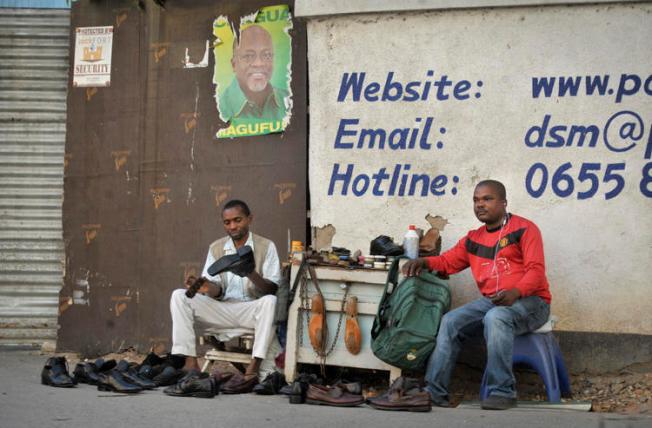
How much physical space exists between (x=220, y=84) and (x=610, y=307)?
377 cm

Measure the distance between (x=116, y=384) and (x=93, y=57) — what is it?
3.45m

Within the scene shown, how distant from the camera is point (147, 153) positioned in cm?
834

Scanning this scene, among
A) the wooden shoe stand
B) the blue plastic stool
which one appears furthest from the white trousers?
the blue plastic stool

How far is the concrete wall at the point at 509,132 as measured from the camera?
6977 mm

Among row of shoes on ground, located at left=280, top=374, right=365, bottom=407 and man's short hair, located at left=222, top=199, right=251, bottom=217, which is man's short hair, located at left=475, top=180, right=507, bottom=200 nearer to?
row of shoes on ground, located at left=280, top=374, right=365, bottom=407

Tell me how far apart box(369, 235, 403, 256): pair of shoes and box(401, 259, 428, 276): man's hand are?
26 centimetres

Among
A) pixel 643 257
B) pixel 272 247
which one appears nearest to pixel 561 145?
pixel 643 257

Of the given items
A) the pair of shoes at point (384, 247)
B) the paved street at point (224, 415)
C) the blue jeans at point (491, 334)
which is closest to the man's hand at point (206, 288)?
the paved street at point (224, 415)

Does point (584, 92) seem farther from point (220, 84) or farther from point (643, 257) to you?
point (220, 84)

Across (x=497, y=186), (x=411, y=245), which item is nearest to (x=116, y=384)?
(x=411, y=245)

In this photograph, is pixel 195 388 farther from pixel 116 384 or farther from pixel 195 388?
pixel 116 384

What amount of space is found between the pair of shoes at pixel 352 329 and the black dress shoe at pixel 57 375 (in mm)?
1989

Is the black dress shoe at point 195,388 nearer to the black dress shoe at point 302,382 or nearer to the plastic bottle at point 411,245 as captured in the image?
the black dress shoe at point 302,382

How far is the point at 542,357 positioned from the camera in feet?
20.5
